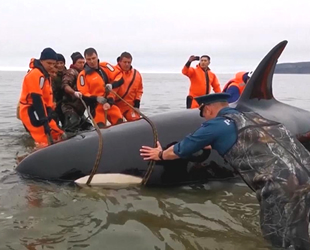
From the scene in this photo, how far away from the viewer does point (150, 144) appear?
7.48 meters

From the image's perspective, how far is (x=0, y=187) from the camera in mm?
7707

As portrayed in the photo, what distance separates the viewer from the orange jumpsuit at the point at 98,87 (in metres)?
12.0

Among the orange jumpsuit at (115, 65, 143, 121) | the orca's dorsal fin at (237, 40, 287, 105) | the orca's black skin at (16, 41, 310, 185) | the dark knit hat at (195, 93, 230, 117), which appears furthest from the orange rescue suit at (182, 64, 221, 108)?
the dark knit hat at (195, 93, 230, 117)

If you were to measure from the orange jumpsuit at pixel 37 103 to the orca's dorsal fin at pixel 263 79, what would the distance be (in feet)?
14.6

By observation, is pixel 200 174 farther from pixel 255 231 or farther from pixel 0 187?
pixel 0 187

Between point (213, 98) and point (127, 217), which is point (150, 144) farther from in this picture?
point (213, 98)

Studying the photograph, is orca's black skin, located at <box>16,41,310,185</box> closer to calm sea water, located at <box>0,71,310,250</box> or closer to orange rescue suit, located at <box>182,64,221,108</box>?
calm sea water, located at <box>0,71,310,250</box>

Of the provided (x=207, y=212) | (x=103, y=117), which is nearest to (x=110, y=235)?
(x=207, y=212)

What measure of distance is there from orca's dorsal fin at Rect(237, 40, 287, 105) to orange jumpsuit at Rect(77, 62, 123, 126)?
17.2 ft

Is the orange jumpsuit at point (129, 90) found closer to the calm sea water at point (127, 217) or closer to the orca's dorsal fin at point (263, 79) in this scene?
the calm sea water at point (127, 217)

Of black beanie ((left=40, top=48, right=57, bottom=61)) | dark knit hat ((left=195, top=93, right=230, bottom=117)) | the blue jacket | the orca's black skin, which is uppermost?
black beanie ((left=40, top=48, right=57, bottom=61))

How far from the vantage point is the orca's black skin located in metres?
7.42

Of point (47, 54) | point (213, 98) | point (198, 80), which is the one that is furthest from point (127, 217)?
point (198, 80)

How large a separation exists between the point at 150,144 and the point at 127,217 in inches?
60.1
